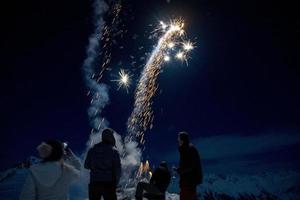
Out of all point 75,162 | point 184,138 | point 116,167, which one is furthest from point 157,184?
point 75,162

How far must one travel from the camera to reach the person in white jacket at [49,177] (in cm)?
391

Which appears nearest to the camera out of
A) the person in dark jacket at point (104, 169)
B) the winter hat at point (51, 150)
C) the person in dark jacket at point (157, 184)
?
the winter hat at point (51, 150)

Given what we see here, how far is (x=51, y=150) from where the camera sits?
4.13 m

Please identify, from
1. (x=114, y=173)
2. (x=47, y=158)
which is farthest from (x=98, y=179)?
(x=47, y=158)

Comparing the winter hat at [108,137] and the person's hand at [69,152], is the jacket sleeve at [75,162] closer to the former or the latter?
the person's hand at [69,152]

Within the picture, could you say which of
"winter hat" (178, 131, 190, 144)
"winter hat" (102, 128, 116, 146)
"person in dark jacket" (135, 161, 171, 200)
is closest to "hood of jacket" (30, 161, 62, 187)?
"winter hat" (102, 128, 116, 146)

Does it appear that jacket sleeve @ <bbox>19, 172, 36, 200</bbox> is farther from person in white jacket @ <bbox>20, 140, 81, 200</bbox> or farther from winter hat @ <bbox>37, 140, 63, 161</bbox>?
winter hat @ <bbox>37, 140, 63, 161</bbox>

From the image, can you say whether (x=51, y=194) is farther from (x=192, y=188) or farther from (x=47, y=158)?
(x=192, y=188)

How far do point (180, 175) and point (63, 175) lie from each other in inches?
182

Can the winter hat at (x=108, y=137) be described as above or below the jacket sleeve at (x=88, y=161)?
above

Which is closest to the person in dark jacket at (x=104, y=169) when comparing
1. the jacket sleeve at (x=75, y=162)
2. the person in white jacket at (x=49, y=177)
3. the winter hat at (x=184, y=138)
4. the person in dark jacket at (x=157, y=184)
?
the person in dark jacket at (x=157, y=184)

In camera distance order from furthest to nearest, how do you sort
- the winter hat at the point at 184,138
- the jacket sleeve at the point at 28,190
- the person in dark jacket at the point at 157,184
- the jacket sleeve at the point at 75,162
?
the winter hat at the point at 184,138 → the person in dark jacket at the point at 157,184 → the jacket sleeve at the point at 75,162 → the jacket sleeve at the point at 28,190

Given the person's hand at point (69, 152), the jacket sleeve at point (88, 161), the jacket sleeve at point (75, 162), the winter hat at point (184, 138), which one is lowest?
the jacket sleeve at point (75, 162)

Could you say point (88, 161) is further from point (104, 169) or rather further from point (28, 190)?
point (28, 190)
